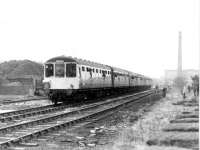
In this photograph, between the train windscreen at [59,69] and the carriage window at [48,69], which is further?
the carriage window at [48,69]

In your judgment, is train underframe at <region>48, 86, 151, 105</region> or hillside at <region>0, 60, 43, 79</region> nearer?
train underframe at <region>48, 86, 151, 105</region>

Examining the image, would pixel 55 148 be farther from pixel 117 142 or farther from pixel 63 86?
pixel 63 86

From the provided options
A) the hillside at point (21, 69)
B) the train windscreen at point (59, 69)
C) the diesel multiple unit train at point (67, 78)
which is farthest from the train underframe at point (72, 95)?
the hillside at point (21, 69)

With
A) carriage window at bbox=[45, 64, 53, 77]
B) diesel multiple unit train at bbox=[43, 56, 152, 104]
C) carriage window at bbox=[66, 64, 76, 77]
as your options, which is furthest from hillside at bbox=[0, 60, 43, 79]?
carriage window at bbox=[66, 64, 76, 77]

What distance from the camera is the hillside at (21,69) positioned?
189 feet

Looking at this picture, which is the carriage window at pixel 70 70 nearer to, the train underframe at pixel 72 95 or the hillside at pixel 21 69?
the train underframe at pixel 72 95

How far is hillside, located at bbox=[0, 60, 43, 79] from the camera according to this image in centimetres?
5759

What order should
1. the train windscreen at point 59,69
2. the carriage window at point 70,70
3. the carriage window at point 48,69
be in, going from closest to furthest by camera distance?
the carriage window at point 70,70, the train windscreen at point 59,69, the carriage window at point 48,69

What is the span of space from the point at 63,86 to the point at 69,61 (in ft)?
5.19

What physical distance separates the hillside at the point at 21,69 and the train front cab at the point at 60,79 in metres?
33.0

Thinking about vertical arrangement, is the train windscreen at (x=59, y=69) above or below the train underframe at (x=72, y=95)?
above

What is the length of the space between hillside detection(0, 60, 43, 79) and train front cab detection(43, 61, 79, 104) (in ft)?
108

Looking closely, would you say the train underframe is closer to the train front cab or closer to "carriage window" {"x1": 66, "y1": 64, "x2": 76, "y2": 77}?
the train front cab

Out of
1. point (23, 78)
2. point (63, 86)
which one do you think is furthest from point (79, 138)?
point (23, 78)
